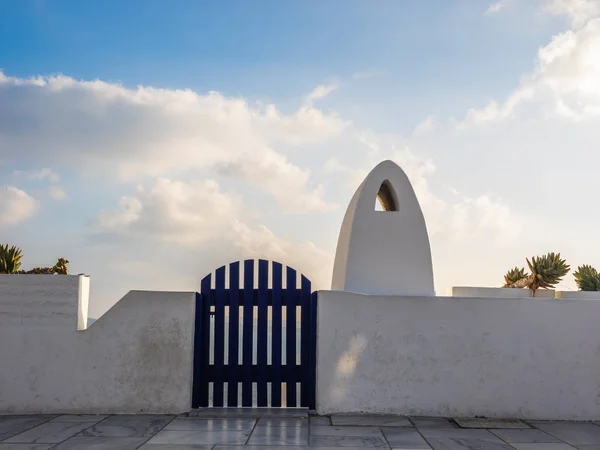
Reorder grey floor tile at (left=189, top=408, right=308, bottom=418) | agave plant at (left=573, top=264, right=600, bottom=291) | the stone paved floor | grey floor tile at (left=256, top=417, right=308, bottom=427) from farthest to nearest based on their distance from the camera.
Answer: agave plant at (left=573, top=264, right=600, bottom=291)
grey floor tile at (left=189, top=408, right=308, bottom=418)
grey floor tile at (left=256, top=417, right=308, bottom=427)
the stone paved floor

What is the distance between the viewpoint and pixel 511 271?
2483 cm

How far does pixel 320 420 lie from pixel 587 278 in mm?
19486

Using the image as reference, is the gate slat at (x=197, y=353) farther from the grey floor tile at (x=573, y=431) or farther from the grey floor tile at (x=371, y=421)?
the grey floor tile at (x=573, y=431)

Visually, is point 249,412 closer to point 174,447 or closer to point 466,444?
point 174,447

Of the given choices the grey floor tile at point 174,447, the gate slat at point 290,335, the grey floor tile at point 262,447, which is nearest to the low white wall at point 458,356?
the gate slat at point 290,335

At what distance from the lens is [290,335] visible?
8008 millimetres

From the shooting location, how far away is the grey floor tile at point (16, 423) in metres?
6.85

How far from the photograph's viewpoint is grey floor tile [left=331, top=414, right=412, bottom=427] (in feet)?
24.1

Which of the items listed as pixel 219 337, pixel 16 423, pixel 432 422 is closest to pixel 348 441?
pixel 432 422

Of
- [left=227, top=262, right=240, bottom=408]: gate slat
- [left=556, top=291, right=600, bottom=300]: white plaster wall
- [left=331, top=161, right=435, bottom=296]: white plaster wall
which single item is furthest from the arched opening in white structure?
[left=556, top=291, right=600, bottom=300]: white plaster wall

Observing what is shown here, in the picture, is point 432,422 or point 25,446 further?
point 432,422

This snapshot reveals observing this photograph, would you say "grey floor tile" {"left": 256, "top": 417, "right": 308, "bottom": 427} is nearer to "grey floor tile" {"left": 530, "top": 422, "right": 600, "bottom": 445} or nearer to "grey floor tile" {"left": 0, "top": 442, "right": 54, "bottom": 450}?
"grey floor tile" {"left": 0, "top": 442, "right": 54, "bottom": 450}

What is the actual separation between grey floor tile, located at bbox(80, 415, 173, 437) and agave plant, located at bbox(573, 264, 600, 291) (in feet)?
66.4

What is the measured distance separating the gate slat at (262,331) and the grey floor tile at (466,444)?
7.54 ft
